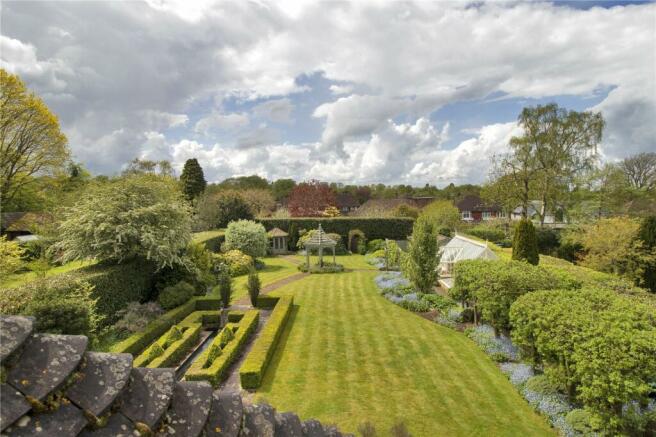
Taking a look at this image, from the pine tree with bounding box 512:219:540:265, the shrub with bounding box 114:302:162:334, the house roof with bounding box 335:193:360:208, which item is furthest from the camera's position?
Result: the house roof with bounding box 335:193:360:208

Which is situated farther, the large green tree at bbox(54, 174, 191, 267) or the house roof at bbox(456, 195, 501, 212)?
the house roof at bbox(456, 195, 501, 212)

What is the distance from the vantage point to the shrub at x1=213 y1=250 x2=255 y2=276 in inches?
1048

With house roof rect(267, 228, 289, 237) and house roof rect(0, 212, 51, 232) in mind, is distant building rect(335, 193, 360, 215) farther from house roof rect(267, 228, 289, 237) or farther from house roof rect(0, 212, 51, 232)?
house roof rect(0, 212, 51, 232)

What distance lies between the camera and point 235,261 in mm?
27172

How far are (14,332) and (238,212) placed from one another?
4089 centimetres

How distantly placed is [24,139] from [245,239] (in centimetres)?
1797

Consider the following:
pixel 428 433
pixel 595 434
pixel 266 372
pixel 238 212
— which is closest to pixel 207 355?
pixel 266 372

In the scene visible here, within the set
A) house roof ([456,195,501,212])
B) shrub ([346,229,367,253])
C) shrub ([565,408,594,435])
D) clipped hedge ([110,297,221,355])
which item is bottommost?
shrub ([565,408,594,435])

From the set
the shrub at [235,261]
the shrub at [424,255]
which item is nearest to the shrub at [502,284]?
the shrub at [424,255]

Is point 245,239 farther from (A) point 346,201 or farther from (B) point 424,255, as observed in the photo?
(A) point 346,201

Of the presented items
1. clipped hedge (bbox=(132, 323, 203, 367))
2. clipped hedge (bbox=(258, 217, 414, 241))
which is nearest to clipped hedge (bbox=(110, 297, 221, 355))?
clipped hedge (bbox=(132, 323, 203, 367))

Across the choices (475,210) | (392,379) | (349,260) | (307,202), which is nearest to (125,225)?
(392,379)

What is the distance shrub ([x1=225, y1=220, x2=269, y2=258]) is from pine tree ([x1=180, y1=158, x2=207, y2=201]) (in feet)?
61.3

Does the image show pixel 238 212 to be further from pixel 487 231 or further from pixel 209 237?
pixel 487 231
